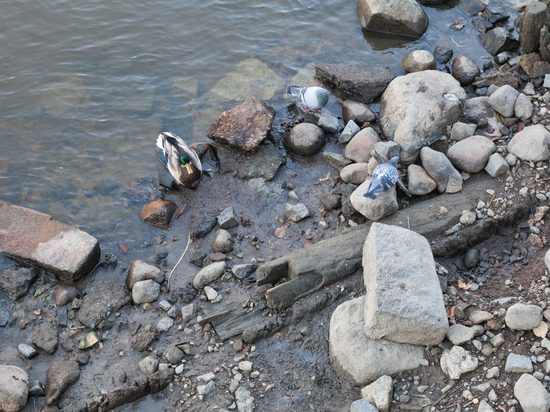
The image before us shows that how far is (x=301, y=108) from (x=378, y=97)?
1.50 metres

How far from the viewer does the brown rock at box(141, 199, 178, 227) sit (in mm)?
6262

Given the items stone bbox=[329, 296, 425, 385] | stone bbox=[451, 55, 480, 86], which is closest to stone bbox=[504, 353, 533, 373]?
stone bbox=[329, 296, 425, 385]

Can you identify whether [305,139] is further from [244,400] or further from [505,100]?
[244,400]

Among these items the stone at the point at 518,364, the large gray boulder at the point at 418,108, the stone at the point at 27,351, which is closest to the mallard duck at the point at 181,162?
the stone at the point at 27,351

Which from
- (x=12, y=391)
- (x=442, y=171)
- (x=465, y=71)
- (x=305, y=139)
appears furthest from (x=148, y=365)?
(x=465, y=71)

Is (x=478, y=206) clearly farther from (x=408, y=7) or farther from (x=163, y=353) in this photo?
(x=408, y=7)

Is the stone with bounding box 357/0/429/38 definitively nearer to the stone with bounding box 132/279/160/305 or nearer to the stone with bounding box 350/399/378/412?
the stone with bounding box 132/279/160/305

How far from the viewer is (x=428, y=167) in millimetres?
6027

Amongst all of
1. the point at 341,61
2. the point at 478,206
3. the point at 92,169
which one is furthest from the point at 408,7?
the point at 92,169

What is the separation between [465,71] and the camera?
801 cm

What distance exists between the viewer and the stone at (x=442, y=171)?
5.80 metres

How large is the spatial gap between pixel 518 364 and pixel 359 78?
5749 millimetres

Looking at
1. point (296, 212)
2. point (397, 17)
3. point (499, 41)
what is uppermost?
point (397, 17)

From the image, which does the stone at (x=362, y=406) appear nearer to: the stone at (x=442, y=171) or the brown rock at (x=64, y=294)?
the stone at (x=442, y=171)
